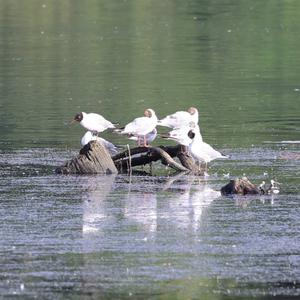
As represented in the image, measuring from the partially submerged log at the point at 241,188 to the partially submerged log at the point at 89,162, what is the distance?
7.61 ft

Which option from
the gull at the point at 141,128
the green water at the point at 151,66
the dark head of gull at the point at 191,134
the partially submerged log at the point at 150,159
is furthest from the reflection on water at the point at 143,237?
the green water at the point at 151,66

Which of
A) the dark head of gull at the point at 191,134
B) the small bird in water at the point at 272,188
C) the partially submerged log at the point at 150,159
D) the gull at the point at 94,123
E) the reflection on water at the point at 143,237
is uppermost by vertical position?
the gull at the point at 94,123

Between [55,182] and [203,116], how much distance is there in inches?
278

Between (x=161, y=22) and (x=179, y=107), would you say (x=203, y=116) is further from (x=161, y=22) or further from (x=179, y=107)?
(x=161, y=22)

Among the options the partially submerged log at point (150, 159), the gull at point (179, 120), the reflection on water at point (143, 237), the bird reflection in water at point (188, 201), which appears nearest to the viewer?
the reflection on water at point (143, 237)

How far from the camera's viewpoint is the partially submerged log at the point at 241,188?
44.8 feet

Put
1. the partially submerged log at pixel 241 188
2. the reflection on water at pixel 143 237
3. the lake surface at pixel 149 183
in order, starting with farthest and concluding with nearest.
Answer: the partially submerged log at pixel 241 188 → the lake surface at pixel 149 183 → the reflection on water at pixel 143 237

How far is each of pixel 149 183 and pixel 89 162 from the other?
1.02m

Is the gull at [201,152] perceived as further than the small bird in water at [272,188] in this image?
Yes

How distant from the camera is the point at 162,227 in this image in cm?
1186

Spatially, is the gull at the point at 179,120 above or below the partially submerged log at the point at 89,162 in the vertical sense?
above

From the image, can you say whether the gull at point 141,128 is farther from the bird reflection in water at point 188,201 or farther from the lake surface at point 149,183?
the bird reflection in water at point 188,201

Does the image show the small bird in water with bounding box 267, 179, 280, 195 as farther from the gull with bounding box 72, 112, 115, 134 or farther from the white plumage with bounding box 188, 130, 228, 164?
the gull with bounding box 72, 112, 115, 134

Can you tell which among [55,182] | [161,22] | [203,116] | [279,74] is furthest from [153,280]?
[161,22]
